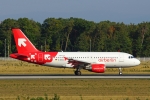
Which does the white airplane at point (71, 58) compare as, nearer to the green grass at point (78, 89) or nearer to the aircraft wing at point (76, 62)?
the aircraft wing at point (76, 62)

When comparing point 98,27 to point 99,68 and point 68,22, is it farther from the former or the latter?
point 99,68

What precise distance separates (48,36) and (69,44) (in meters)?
6.11

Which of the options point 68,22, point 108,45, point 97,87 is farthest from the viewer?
point 68,22

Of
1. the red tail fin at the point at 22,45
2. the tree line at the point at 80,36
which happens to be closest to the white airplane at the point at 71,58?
the red tail fin at the point at 22,45

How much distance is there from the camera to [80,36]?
427 ft

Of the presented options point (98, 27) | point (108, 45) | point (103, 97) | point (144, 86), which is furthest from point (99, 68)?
point (98, 27)

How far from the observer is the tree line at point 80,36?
12099cm

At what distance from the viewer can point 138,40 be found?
12300 centimetres

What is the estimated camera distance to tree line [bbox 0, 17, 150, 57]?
120988 mm

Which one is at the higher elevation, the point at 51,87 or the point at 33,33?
the point at 33,33

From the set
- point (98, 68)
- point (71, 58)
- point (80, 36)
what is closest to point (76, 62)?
point (71, 58)

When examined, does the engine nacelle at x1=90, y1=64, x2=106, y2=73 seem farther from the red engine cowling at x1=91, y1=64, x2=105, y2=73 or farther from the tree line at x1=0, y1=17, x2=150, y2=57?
the tree line at x1=0, y1=17, x2=150, y2=57

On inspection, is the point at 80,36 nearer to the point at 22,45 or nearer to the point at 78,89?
the point at 22,45

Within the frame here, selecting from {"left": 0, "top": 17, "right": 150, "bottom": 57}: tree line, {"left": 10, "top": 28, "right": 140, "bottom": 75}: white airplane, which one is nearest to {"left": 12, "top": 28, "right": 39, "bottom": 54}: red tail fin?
{"left": 10, "top": 28, "right": 140, "bottom": 75}: white airplane
